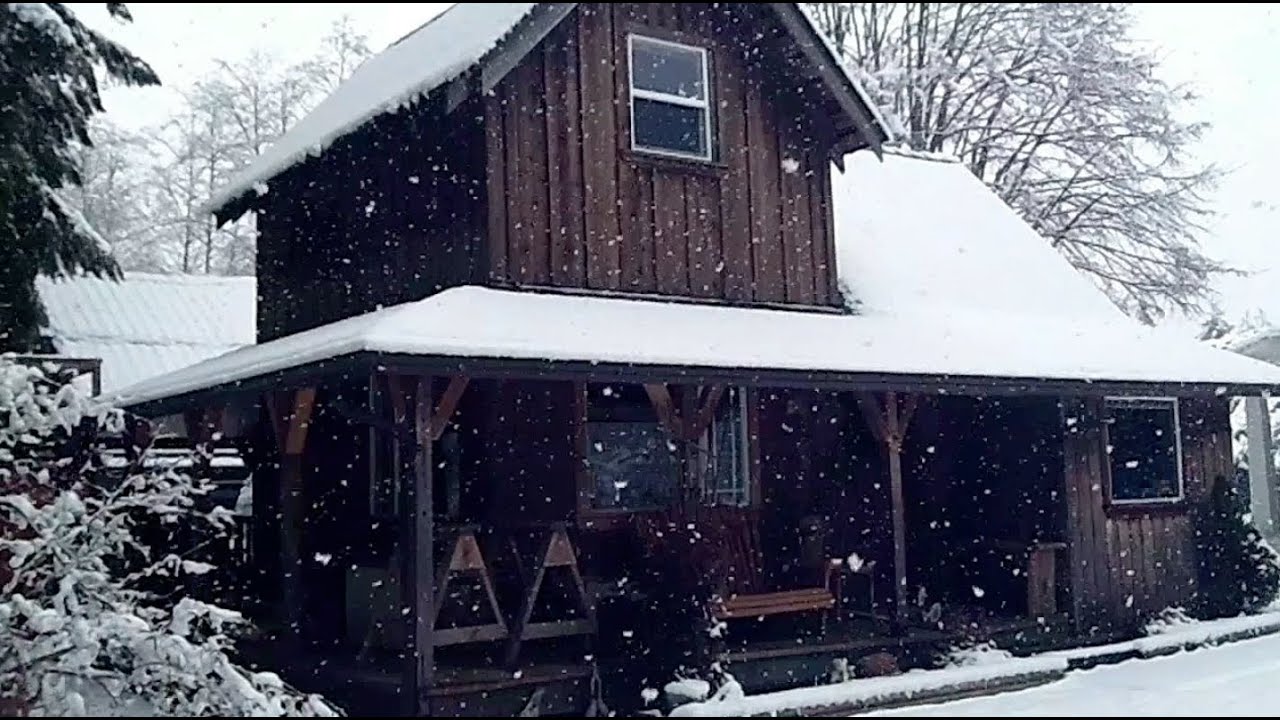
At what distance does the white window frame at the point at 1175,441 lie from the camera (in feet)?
37.9

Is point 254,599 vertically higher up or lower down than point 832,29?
lower down

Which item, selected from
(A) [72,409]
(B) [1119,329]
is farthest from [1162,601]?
(A) [72,409]

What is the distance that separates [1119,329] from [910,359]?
3943 mm

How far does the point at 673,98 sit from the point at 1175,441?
5766 millimetres

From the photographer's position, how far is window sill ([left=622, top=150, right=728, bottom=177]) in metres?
10.1

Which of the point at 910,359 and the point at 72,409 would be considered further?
the point at 910,359

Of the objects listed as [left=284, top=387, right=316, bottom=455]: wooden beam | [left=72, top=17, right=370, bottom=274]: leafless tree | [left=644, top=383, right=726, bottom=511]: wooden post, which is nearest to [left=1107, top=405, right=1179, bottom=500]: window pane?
[left=644, top=383, right=726, bottom=511]: wooden post

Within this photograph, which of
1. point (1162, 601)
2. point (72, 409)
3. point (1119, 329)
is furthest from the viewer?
point (1119, 329)

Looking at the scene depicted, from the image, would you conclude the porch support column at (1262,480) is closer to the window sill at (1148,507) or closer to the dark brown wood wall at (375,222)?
the window sill at (1148,507)

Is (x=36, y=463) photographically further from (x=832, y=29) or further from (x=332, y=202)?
(x=832, y=29)

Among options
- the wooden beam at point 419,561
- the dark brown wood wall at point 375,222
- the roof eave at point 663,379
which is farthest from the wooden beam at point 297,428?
the wooden beam at point 419,561

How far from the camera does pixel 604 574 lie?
9773 millimetres

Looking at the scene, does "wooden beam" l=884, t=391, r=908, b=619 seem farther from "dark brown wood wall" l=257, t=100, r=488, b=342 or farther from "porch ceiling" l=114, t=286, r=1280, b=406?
"dark brown wood wall" l=257, t=100, r=488, b=342

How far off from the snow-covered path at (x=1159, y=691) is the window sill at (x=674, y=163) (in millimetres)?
4405
